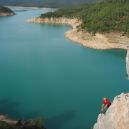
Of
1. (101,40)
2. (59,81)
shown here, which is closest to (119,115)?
(59,81)

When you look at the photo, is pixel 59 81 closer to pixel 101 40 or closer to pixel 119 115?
pixel 119 115

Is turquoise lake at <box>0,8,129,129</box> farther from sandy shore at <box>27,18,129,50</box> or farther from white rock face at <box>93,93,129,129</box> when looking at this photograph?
white rock face at <box>93,93,129,129</box>

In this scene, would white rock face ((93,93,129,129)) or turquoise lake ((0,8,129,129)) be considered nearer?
white rock face ((93,93,129,129))

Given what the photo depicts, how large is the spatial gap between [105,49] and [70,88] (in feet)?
63.2

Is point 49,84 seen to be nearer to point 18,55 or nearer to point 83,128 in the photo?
point 83,128

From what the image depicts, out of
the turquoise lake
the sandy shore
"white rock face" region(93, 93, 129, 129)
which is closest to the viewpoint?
"white rock face" region(93, 93, 129, 129)

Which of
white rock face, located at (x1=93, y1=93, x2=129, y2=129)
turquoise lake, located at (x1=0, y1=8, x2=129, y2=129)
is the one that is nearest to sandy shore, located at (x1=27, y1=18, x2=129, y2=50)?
turquoise lake, located at (x1=0, y1=8, x2=129, y2=129)

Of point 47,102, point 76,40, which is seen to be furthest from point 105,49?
point 47,102

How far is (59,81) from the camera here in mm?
29453

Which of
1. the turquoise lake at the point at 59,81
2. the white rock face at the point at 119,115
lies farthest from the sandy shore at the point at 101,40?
the white rock face at the point at 119,115

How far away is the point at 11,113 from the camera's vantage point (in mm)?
21812

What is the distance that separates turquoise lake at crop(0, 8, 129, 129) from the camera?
21.8 metres

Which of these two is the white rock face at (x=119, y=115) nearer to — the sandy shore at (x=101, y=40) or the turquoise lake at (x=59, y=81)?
the turquoise lake at (x=59, y=81)

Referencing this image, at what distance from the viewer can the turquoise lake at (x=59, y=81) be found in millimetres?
21766
